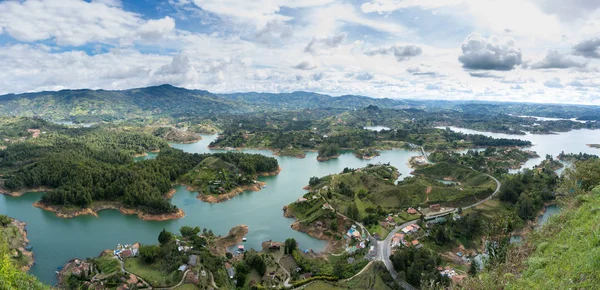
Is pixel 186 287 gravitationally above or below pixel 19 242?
above

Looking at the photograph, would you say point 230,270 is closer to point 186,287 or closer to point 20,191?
Result: point 186,287

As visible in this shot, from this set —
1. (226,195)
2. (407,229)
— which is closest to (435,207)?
(407,229)

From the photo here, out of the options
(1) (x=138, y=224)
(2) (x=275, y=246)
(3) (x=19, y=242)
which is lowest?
(1) (x=138, y=224)

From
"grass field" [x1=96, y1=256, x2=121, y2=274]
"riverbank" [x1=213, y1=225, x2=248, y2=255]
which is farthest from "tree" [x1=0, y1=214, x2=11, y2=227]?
"riverbank" [x1=213, y1=225, x2=248, y2=255]

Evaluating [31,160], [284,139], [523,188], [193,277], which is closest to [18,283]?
[193,277]

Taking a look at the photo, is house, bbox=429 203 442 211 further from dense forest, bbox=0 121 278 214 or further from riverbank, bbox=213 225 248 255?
dense forest, bbox=0 121 278 214

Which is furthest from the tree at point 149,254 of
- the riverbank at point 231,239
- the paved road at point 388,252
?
the paved road at point 388,252
